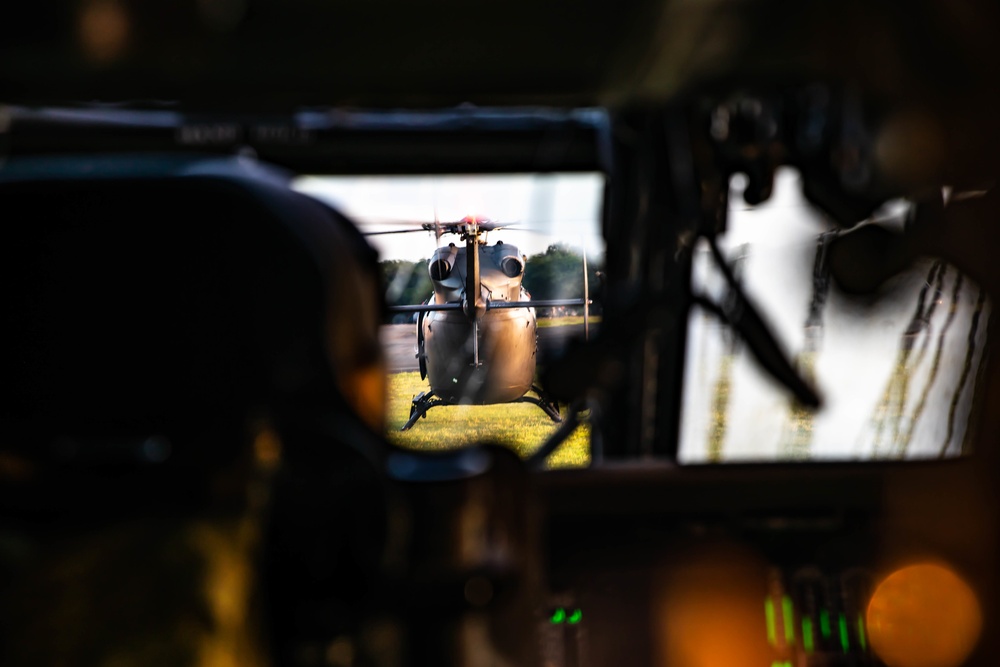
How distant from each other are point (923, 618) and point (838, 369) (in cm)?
61

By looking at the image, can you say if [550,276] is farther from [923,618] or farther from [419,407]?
[923,618]

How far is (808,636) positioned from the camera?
1.75 m

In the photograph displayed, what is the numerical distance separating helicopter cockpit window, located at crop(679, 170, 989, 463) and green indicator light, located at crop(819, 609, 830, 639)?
39cm

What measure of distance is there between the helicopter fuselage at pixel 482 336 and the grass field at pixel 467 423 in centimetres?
9

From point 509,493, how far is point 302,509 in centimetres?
26

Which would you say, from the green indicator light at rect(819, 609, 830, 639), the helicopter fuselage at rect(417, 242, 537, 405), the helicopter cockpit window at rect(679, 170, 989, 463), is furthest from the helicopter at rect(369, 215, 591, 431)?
the green indicator light at rect(819, 609, 830, 639)

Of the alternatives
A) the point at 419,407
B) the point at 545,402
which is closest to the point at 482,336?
the point at 419,407

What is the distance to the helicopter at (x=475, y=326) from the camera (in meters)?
2.46

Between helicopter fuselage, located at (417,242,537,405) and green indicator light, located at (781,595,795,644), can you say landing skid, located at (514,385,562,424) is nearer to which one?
→ helicopter fuselage, located at (417,242,537,405)

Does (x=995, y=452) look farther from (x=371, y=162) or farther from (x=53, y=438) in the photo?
(x=53, y=438)

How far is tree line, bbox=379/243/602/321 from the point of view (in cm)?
185

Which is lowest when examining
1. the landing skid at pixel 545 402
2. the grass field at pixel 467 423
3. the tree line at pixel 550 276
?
the grass field at pixel 467 423

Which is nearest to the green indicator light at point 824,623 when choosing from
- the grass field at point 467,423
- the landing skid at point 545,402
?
the grass field at point 467,423

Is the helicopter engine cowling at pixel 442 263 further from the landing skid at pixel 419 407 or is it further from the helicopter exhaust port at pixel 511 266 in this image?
the landing skid at pixel 419 407
